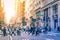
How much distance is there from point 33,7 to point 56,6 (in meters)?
0.23

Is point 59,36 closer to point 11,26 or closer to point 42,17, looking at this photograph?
point 42,17

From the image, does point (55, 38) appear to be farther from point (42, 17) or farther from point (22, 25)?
point (22, 25)

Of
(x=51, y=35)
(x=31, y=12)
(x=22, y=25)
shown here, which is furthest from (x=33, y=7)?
(x=51, y=35)

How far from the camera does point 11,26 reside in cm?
162

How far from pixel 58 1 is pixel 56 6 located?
52mm

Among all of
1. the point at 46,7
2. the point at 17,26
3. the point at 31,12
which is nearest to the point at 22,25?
the point at 17,26

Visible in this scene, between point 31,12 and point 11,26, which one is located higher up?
point 31,12

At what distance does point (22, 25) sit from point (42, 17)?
22 cm

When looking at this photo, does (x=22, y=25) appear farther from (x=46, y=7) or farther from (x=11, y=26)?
(x=46, y=7)

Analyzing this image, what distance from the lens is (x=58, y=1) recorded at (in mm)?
1543

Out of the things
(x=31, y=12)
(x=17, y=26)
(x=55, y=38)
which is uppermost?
(x=31, y=12)

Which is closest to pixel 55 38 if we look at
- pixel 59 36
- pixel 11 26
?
pixel 59 36

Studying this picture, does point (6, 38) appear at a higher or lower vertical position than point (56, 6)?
lower

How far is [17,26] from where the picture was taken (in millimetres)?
1615
